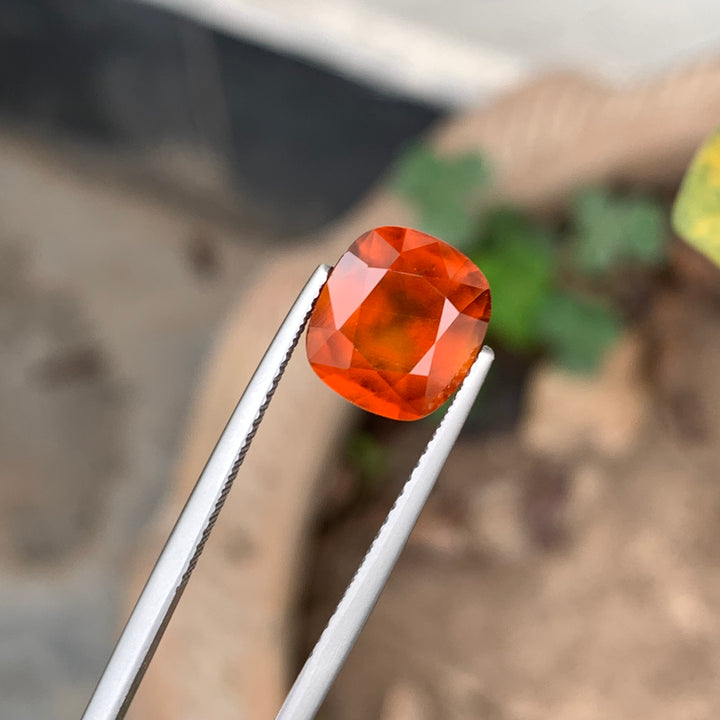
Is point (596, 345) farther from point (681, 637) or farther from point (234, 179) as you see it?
point (234, 179)

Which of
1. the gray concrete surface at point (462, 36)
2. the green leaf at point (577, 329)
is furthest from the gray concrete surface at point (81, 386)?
the green leaf at point (577, 329)

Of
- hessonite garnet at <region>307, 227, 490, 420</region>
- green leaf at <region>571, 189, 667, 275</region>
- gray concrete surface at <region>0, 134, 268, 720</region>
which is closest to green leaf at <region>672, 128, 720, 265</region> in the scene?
hessonite garnet at <region>307, 227, 490, 420</region>

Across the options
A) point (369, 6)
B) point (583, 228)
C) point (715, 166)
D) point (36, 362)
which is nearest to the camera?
point (715, 166)

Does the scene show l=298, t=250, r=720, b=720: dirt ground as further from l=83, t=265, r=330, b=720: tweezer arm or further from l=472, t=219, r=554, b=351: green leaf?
l=83, t=265, r=330, b=720: tweezer arm

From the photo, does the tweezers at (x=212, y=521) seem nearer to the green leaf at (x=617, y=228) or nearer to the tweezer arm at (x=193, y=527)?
the tweezer arm at (x=193, y=527)

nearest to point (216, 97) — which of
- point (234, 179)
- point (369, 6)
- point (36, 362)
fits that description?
point (234, 179)
